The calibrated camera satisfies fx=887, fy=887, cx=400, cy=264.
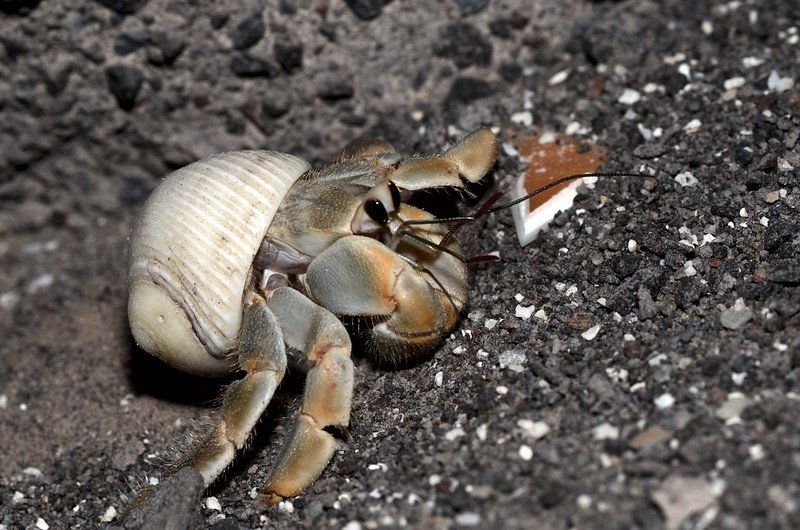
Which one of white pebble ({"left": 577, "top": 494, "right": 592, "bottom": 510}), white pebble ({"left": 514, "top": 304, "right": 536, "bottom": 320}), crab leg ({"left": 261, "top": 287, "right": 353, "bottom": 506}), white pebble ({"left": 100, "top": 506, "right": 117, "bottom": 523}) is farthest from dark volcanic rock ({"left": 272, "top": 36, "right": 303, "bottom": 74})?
white pebble ({"left": 577, "top": 494, "right": 592, "bottom": 510})

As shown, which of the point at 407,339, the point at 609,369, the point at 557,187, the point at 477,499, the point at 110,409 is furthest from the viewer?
the point at 110,409

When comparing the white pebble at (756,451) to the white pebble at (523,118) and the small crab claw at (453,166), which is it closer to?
the small crab claw at (453,166)

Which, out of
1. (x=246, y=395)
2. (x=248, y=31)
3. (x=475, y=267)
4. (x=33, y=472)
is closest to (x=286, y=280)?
(x=246, y=395)

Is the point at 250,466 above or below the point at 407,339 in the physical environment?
below

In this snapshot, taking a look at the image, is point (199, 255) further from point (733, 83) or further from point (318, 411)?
point (733, 83)

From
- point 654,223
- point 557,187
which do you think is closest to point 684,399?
point 654,223

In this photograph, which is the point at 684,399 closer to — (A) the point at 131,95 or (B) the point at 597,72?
(B) the point at 597,72
